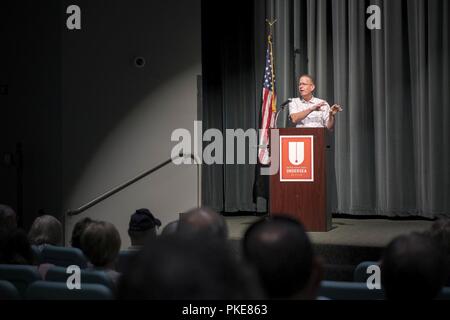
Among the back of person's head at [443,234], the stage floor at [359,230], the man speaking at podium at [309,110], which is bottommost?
the stage floor at [359,230]

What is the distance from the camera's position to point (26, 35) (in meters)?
7.56

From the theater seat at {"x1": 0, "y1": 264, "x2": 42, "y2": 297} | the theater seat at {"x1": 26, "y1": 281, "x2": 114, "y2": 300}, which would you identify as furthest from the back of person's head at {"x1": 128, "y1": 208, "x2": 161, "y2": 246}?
the theater seat at {"x1": 26, "y1": 281, "x2": 114, "y2": 300}

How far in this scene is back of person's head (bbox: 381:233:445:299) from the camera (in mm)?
1768

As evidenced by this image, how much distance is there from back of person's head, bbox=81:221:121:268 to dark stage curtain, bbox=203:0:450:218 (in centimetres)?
474

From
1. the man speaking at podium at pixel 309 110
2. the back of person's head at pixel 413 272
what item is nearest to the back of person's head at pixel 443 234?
the back of person's head at pixel 413 272

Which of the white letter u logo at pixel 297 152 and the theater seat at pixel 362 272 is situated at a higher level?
the white letter u logo at pixel 297 152

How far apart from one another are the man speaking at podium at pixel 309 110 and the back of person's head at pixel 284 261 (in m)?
4.69

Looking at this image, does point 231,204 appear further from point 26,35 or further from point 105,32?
point 26,35

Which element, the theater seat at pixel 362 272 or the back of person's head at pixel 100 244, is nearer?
the theater seat at pixel 362 272

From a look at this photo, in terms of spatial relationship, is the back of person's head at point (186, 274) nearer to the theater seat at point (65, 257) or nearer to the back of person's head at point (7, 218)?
the theater seat at point (65, 257)

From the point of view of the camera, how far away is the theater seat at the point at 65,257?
342cm
